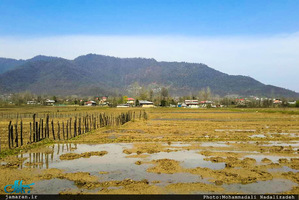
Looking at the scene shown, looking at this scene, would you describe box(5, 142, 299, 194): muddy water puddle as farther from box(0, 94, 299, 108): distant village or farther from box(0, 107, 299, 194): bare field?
box(0, 94, 299, 108): distant village

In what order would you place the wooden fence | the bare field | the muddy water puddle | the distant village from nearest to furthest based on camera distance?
the bare field, the muddy water puddle, the wooden fence, the distant village

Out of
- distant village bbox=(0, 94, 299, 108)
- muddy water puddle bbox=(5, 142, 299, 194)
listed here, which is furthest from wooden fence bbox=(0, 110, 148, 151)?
distant village bbox=(0, 94, 299, 108)

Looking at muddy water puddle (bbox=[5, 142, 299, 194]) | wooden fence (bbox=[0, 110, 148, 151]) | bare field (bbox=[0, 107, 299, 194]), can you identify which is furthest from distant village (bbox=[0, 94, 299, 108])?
bare field (bbox=[0, 107, 299, 194])

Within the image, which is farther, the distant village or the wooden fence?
the distant village

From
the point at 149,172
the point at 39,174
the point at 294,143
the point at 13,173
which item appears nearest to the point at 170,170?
the point at 149,172

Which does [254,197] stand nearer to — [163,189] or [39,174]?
[163,189]

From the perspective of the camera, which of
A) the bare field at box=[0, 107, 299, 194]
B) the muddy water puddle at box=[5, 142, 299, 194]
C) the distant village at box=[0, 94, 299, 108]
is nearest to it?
the bare field at box=[0, 107, 299, 194]

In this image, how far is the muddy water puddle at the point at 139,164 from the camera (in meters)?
10.1

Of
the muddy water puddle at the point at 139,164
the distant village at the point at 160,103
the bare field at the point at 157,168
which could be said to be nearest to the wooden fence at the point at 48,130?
the bare field at the point at 157,168

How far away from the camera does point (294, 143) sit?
20062mm

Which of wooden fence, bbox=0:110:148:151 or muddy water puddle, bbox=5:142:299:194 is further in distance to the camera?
wooden fence, bbox=0:110:148:151

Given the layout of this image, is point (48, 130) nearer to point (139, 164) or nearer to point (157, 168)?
point (139, 164)

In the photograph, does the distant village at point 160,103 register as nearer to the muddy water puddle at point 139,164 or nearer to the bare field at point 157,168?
the muddy water puddle at point 139,164

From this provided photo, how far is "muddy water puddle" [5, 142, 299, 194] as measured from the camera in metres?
10.1
